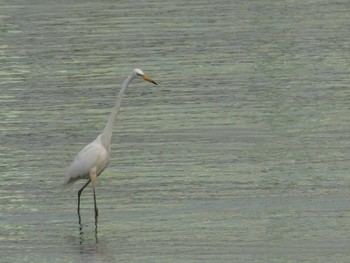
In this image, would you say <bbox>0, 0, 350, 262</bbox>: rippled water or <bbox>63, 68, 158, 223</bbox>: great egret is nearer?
<bbox>0, 0, 350, 262</bbox>: rippled water

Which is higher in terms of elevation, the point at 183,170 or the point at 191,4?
the point at 183,170

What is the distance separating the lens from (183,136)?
23.0m

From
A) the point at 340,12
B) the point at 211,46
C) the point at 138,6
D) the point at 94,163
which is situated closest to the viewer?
the point at 94,163

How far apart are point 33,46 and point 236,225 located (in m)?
18.3

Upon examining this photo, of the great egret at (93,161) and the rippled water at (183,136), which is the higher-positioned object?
the great egret at (93,161)

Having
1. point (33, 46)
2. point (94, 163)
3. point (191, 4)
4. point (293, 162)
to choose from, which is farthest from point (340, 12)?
point (94, 163)

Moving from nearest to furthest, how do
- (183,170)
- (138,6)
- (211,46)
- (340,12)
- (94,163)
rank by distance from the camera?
(94,163) → (183,170) → (211,46) → (340,12) → (138,6)

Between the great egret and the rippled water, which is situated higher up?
the great egret

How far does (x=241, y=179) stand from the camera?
19812 mm

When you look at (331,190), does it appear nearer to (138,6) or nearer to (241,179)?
(241,179)

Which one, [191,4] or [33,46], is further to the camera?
[191,4]

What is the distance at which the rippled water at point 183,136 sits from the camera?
1697 cm

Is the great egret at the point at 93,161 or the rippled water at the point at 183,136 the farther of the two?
the great egret at the point at 93,161

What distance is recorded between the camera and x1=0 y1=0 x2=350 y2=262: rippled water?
16969mm
